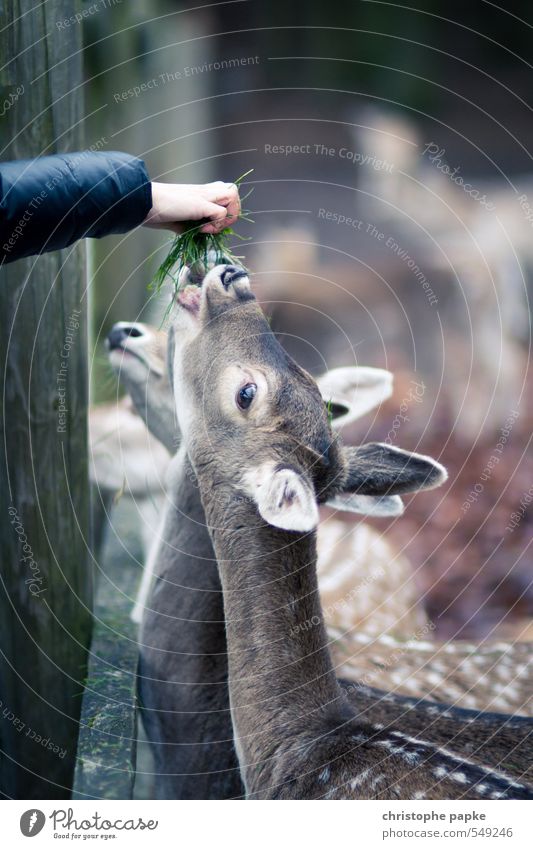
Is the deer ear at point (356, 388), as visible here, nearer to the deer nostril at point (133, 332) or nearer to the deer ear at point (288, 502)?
the deer ear at point (288, 502)

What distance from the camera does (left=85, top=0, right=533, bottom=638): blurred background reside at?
18.1 feet

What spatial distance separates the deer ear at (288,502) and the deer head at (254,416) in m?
0.11

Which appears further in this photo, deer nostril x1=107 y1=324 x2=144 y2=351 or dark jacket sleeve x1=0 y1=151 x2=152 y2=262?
deer nostril x1=107 y1=324 x2=144 y2=351

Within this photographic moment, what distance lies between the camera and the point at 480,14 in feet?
25.3

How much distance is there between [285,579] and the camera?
2.38 m

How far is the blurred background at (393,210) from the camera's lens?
5520 millimetres

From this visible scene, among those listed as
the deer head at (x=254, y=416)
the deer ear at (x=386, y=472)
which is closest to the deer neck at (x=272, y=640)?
the deer head at (x=254, y=416)

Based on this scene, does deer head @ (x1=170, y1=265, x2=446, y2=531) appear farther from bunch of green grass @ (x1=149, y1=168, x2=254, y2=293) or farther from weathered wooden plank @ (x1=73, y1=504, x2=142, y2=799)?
weathered wooden plank @ (x1=73, y1=504, x2=142, y2=799)

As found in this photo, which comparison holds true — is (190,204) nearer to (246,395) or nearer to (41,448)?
(246,395)

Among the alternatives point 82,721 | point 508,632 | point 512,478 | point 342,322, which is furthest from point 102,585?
point 342,322

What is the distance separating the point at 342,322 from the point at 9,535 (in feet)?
15.0

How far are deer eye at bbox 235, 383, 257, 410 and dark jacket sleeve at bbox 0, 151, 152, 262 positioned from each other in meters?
0.49

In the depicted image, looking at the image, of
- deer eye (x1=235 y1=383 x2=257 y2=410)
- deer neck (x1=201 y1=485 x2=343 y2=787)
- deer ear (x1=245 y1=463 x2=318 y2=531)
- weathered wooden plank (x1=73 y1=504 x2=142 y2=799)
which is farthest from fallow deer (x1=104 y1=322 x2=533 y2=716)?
deer ear (x1=245 y1=463 x2=318 y2=531)

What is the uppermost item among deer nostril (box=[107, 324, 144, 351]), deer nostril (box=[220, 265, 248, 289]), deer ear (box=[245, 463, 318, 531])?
deer nostril (box=[107, 324, 144, 351])
